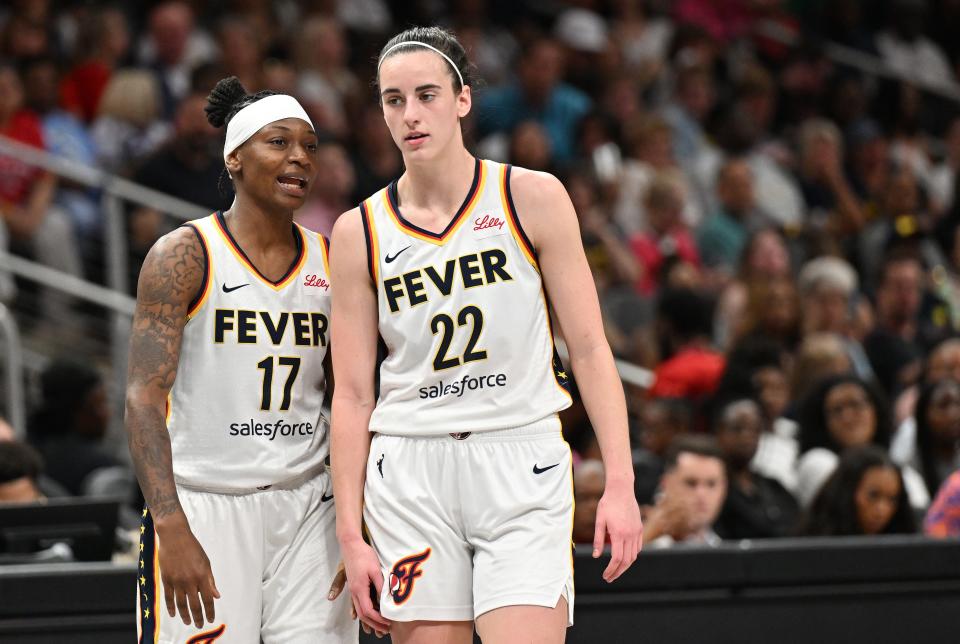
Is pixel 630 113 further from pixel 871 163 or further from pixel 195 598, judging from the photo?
pixel 195 598

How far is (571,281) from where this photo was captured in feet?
12.3

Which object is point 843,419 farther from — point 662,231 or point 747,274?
point 662,231

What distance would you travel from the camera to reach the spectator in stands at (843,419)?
762 centimetres

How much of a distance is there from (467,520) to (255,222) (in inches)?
40.6

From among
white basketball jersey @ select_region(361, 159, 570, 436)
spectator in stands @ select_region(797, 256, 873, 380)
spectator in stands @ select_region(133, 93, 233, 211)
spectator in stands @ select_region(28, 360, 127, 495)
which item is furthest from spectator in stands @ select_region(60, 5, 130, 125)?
white basketball jersey @ select_region(361, 159, 570, 436)

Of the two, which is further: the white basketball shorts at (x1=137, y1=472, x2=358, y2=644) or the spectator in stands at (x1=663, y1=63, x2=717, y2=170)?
the spectator in stands at (x1=663, y1=63, x2=717, y2=170)

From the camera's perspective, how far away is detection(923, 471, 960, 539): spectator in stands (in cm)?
637

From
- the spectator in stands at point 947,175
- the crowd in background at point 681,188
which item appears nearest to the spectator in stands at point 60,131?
the crowd in background at point 681,188

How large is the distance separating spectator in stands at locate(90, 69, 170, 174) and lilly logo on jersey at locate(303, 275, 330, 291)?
5.44 metres

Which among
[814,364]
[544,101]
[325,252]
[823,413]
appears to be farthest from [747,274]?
[325,252]

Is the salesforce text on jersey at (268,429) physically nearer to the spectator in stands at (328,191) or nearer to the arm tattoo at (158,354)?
the arm tattoo at (158,354)

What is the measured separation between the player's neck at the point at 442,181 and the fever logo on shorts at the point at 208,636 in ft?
3.92

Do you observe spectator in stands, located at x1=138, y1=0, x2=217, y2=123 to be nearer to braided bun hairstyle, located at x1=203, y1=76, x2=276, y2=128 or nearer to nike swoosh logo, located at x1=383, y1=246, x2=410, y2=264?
braided bun hairstyle, located at x1=203, y1=76, x2=276, y2=128

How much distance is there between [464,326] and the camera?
3727 millimetres
